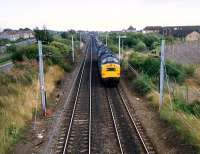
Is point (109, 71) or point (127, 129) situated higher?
point (109, 71)

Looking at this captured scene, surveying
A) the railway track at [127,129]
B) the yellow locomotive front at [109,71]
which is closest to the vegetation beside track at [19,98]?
the yellow locomotive front at [109,71]

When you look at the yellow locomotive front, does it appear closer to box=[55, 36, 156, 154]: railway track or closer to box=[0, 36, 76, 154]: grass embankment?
box=[55, 36, 156, 154]: railway track

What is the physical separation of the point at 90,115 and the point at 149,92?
6.38 m

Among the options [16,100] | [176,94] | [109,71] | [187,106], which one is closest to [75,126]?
[16,100]

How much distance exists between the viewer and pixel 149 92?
77.0ft

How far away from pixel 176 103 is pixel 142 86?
5.27 m

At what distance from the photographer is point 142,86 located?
82.9ft

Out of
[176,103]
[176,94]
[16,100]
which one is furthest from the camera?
[176,94]

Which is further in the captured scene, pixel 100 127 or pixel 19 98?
pixel 19 98

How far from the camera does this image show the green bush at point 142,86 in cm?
2416

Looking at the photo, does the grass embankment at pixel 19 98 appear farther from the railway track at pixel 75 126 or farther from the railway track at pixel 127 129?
the railway track at pixel 127 129

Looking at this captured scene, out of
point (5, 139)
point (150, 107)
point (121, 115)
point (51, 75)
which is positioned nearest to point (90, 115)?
point (121, 115)

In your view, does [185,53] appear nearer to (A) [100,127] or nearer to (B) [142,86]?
(B) [142,86]

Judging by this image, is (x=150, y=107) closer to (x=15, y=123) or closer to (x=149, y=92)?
(x=149, y=92)
